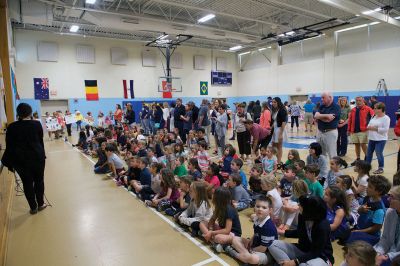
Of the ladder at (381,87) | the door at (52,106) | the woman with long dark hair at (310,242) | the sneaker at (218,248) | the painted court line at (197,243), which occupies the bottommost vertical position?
the painted court line at (197,243)

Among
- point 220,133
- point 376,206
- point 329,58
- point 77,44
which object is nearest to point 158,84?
point 77,44

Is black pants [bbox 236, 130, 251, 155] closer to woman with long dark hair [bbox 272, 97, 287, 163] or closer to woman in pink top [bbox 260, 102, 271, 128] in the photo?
woman in pink top [bbox 260, 102, 271, 128]

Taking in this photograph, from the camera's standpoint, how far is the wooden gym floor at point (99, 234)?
2783 mm

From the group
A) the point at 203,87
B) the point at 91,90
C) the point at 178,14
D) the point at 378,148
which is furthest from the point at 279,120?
the point at 203,87

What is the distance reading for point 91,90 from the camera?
56.3 ft

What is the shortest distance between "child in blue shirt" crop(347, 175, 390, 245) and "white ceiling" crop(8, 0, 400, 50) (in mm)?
9318

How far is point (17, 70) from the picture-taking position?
591 inches

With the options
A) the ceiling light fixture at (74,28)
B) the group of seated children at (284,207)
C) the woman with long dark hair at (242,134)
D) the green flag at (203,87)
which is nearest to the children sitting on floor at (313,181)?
the group of seated children at (284,207)

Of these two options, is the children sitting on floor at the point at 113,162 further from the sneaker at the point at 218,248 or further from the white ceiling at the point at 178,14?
the white ceiling at the point at 178,14

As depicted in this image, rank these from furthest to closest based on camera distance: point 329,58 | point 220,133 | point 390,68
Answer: point 329,58 < point 390,68 < point 220,133

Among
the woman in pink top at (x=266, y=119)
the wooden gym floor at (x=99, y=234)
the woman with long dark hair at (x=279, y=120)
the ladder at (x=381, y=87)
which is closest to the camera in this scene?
the wooden gym floor at (x=99, y=234)

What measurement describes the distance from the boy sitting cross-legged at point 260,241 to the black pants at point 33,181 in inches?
119

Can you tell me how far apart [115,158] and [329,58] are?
49.7 feet

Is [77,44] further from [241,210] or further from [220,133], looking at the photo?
[241,210]
